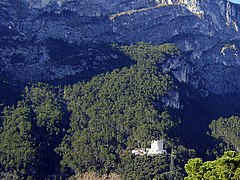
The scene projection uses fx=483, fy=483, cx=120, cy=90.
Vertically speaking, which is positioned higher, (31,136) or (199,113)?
(199,113)

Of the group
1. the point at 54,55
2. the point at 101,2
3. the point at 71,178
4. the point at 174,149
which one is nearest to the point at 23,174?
the point at 71,178

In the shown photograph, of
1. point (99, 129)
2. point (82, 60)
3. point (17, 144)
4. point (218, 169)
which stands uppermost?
point (82, 60)

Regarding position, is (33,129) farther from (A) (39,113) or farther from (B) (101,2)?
(B) (101,2)

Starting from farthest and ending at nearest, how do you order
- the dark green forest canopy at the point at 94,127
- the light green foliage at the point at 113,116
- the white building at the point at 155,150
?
the light green foliage at the point at 113,116 < the white building at the point at 155,150 < the dark green forest canopy at the point at 94,127

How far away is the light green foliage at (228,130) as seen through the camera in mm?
131000

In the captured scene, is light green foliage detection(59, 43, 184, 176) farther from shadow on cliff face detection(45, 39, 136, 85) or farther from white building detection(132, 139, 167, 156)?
shadow on cliff face detection(45, 39, 136, 85)

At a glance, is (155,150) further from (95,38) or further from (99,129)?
Answer: (95,38)

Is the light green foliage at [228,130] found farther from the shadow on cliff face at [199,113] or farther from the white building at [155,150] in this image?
the white building at [155,150]

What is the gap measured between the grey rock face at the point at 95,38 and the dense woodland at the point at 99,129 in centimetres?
1224

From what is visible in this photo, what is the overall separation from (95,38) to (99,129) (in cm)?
6477

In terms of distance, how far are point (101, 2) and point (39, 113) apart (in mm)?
87307

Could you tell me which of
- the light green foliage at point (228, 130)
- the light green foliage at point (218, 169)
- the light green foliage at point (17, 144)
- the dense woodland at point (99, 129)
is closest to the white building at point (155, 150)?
the dense woodland at point (99, 129)

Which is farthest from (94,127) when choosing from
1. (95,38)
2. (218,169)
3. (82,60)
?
(218,169)

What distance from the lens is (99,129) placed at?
119m
